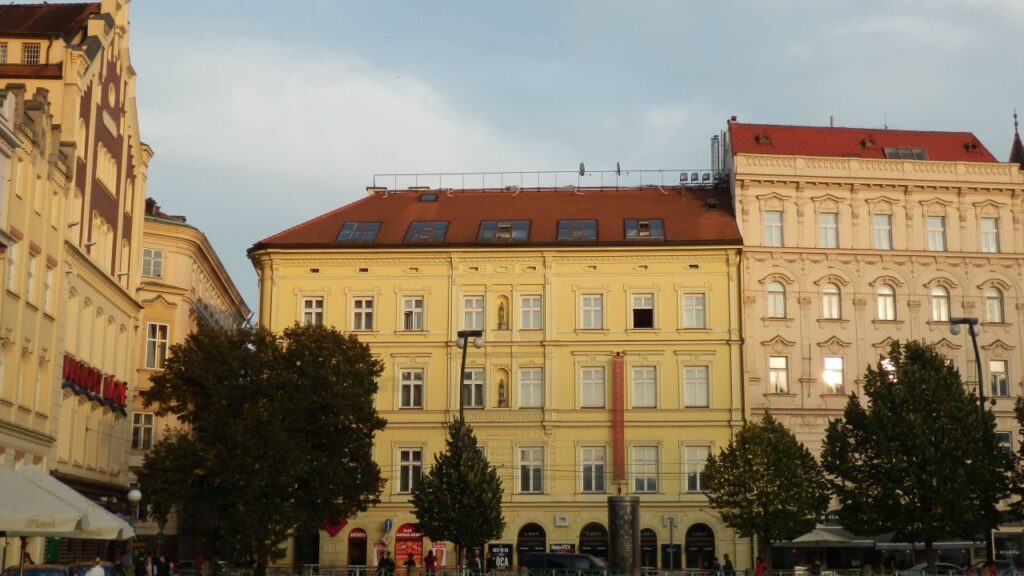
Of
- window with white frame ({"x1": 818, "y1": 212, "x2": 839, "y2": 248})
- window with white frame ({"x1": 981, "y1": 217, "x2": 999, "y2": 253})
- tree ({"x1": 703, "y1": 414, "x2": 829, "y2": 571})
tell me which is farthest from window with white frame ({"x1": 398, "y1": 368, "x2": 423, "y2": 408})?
window with white frame ({"x1": 981, "y1": 217, "x2": 999, "y2": 253})

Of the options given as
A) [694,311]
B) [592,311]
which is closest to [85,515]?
[592,311]

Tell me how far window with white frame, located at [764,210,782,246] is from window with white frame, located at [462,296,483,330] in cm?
1387

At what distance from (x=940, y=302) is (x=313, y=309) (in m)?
29.6

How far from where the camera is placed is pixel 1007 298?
62.4 m

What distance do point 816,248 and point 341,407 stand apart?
1027 inches

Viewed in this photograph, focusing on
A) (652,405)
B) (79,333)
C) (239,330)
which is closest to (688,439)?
(652,405)

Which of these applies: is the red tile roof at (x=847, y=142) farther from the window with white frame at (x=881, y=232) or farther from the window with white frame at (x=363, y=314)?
the window with white frame at (x=363, y=314)

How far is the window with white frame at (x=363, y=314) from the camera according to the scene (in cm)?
6203

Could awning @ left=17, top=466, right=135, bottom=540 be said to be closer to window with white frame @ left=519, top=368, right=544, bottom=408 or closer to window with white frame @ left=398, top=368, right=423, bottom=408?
window with white frame @ left=398, top=368, right=423, bottom=408

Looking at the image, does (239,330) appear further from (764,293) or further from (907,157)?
(907,157)

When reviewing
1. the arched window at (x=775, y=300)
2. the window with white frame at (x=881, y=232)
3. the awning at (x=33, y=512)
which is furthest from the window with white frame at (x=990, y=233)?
the awning at (x=33, y=512)

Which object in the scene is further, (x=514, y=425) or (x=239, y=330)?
(x=514, y=425)

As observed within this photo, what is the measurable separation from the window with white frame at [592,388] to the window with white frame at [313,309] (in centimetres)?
1259

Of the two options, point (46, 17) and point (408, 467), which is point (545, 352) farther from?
point (46, 17)
